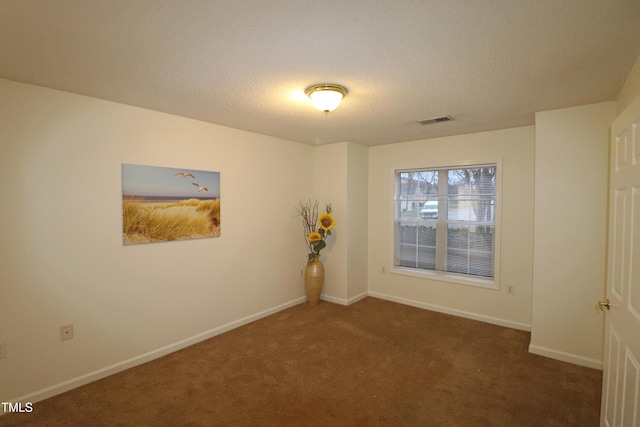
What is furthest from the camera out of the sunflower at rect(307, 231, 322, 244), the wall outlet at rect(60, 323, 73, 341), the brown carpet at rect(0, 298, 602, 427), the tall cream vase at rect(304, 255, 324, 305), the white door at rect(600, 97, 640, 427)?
the tall cream vase at rect(304, 255, 324, 305)

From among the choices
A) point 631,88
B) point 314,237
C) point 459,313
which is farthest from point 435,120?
point 459,313

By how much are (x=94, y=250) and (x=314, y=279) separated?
8.56 feet

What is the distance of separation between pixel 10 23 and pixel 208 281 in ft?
8.37

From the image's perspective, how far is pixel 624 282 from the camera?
156 centimetres

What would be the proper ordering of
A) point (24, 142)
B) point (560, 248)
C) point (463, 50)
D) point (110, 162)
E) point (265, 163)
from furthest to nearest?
point (265, 163)
point (560, 248)
point (110, 162)
point (24, 142)
point (463, 50)

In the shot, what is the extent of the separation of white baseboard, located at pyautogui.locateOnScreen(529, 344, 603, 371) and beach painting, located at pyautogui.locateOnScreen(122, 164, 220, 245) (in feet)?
11.4

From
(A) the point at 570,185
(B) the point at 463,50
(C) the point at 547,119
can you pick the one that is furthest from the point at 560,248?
(B) the point at 463,50

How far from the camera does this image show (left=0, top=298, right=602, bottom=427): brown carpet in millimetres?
2150

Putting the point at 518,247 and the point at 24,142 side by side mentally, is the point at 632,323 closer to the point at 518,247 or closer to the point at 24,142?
the point at 518,247

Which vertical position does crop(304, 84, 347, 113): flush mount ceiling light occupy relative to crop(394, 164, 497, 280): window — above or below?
above

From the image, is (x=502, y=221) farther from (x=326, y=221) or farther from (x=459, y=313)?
(x=326, y=221)

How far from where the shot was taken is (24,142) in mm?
2250

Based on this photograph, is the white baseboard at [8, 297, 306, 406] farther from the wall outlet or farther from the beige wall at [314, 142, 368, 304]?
the beige wall at [314, 142, 368, 304]

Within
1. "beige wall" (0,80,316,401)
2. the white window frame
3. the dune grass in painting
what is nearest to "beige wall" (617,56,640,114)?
the white window frame
